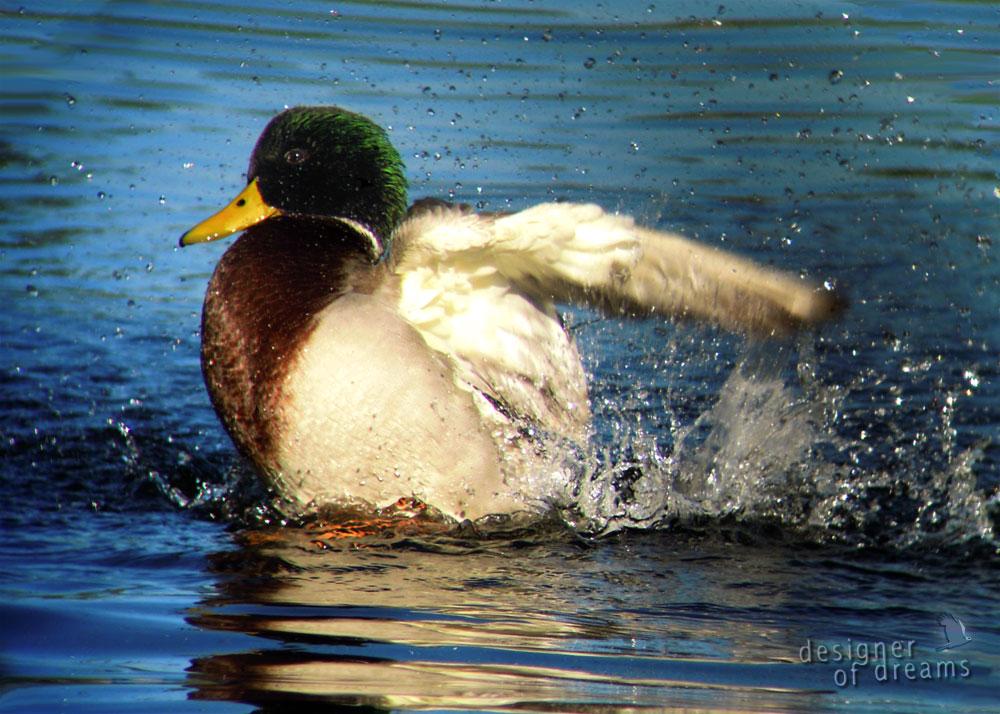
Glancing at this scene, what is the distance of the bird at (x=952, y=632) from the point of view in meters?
3.07

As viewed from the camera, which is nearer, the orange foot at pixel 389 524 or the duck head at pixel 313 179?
the orange foot at pixel 389 524

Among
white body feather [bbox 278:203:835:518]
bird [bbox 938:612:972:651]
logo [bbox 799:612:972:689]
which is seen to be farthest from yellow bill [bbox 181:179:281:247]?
bird [bbox 938:612:972:651]

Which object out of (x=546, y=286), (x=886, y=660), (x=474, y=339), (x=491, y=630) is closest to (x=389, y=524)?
(x=474, y=339)

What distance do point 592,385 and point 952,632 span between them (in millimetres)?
2605

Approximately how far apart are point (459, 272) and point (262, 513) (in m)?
0.92

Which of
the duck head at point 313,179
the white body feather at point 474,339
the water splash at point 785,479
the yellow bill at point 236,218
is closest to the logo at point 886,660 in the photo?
the water splash at point 785,479

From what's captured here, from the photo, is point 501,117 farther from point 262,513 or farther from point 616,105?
point 262,513

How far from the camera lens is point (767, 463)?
4555 mm

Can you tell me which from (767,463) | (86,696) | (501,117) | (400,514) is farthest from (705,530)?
(501,117)

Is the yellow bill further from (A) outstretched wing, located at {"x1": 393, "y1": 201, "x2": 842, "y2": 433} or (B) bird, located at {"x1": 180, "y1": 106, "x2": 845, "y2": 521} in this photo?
(A) outstretched wing, located at {"x1": 393, "y1": 201, "x2": 842, "y2": 433}

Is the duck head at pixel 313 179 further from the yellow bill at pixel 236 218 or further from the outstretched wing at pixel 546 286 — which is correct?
the outstretched wing at pixel 546 286

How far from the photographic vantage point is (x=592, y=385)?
5633 mm

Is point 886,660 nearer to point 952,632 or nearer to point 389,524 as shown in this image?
point 952,632

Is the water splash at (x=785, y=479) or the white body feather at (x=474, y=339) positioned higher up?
the white body feather at (x=474, y=339)
